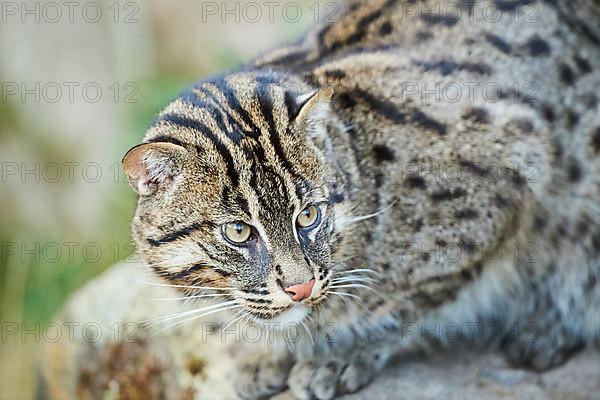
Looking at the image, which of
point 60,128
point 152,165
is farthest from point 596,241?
point 60,128

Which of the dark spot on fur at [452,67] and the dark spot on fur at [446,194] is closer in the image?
the dark spot on fur at [446,194]

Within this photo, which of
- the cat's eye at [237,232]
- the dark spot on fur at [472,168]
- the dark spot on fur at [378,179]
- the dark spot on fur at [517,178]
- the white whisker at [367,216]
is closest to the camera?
the cat's eye at [237,232]

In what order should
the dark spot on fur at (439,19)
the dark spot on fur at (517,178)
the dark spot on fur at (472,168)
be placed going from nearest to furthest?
the dark spot on fur at (472,168), the dark spot on fur at (517,178), the dark spot on fur at (439,19)

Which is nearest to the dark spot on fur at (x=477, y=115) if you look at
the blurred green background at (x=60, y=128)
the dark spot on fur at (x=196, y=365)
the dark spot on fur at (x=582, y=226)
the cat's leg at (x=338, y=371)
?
the dark spot on fur at (x=582, y=226)

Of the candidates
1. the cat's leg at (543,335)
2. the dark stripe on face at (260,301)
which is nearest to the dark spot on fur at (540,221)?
the cat's leg at (543,335)

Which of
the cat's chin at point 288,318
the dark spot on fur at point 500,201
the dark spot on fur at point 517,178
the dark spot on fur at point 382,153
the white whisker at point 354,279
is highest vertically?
the dark spot on fur at point 382,153

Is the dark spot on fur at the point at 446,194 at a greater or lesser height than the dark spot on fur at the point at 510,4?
lesser

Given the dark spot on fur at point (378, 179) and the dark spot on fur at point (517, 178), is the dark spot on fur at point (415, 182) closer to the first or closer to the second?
the dark spot on fur at point (378, 179)
